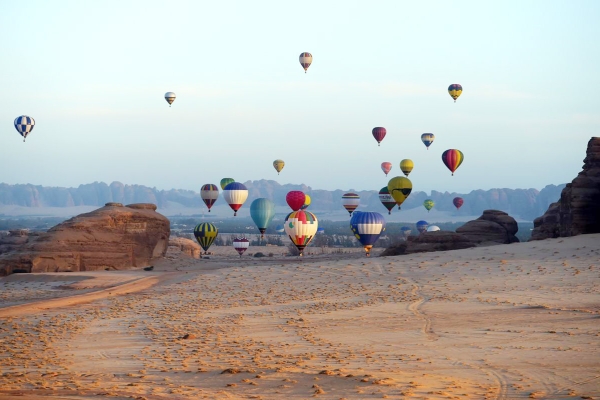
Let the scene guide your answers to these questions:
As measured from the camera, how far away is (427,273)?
2559cm

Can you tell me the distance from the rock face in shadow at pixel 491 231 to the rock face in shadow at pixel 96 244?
13.3 metres

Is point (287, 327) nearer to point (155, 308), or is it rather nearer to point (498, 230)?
point (155, 308)

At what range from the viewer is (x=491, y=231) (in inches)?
1449

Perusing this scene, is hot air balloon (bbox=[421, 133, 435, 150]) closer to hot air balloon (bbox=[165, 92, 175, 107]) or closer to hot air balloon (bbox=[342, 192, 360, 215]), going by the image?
hot air balloon (bbox=[342, 192, 360, 215])

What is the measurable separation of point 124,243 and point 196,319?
15.4 meters

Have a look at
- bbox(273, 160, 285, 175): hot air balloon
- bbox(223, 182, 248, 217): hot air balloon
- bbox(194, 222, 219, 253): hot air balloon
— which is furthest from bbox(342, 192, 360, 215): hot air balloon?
bbox(194, 222, 219, 253): hot air balloon

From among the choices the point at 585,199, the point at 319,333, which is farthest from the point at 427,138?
the point at 319,333

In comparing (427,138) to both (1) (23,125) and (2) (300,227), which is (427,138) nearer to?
(2) (300,227)

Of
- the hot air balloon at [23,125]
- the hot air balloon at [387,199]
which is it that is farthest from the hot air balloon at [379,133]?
the hot air balloon at [23,125]

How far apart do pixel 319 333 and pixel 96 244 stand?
18.4 meters

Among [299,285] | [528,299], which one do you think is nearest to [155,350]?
[528,299]

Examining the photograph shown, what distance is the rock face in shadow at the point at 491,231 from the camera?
119 feet

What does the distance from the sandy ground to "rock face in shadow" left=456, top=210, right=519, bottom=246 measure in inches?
346

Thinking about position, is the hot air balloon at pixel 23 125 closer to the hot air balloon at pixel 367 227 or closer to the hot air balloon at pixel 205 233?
the hot air balloon at pixel 205 233
